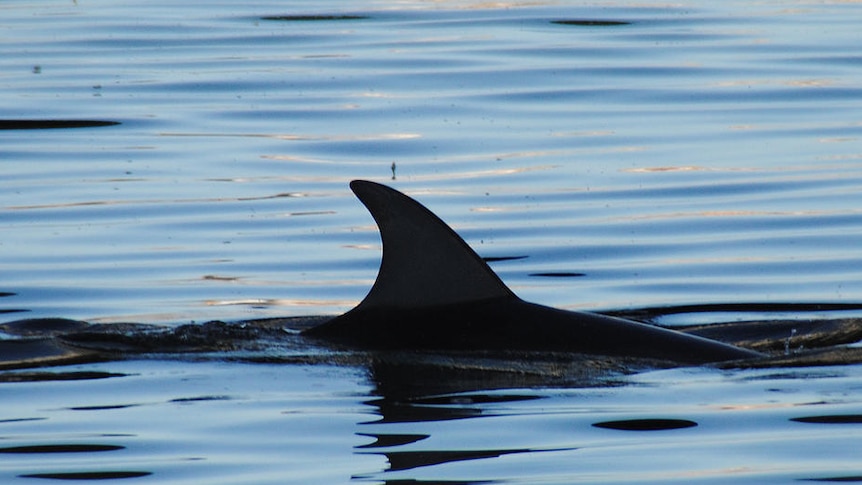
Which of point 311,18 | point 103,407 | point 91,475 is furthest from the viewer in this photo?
point 311,18

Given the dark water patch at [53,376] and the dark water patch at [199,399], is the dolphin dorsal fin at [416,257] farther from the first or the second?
the dark water patch at [53,376]

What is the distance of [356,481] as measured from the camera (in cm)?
549

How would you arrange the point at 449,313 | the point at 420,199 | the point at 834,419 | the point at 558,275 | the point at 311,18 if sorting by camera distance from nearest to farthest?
the point at 834,419, the point at 449,313, the point at 558,275, the point at 420,199, the point at 311,18

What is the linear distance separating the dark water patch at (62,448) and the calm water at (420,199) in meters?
0.02

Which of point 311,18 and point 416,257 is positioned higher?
point 311,18

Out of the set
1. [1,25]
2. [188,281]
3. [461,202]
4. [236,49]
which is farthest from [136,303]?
[1,25]

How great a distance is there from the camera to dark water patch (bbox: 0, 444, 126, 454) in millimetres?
6031

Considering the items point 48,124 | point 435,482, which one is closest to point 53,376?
point 435,482

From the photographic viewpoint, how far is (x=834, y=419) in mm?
6352

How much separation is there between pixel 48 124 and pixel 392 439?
9091 mm

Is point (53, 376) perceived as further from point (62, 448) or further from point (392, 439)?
point (392, 439)

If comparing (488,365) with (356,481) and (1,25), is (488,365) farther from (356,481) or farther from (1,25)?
(1,25)

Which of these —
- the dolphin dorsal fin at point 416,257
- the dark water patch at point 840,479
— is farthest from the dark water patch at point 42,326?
the dark water patch at point 840,479

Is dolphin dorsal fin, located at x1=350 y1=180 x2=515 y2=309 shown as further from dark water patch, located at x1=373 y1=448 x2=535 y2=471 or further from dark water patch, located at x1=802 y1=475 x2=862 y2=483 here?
dark water patch, located at x1=802 y1=475 x2=862 y2=483
